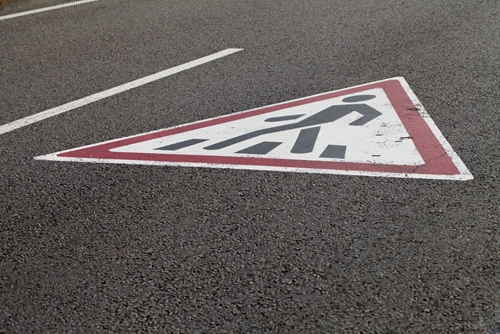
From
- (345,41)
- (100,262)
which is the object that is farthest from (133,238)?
(345,41)

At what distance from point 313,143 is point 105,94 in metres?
2.23

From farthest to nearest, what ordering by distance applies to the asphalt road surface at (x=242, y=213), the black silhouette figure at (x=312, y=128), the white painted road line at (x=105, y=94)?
1. the white painted road line at (x=105, y=94)
2. the black silhouette figure at (x=312, y=128)
3. the asphalt road surface at (x=242, y=213)

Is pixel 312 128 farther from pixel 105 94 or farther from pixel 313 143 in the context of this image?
pixel 105 94

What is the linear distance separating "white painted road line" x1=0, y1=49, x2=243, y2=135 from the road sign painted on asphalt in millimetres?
841

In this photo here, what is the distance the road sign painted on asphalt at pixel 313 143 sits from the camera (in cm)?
510

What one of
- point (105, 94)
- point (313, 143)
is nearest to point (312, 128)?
point (313, 143)

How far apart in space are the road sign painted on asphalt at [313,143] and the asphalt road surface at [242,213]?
12cm

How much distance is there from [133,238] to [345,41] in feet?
14.1

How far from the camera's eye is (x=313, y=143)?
5.44m

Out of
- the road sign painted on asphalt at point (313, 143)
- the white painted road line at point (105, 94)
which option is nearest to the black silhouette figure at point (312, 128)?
the road sign painted on asphalt at point (313, 143)

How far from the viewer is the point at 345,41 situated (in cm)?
798

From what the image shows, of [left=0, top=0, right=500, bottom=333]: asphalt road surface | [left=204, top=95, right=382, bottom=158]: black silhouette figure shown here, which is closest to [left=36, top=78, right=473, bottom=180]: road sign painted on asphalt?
[left=204, top=95, right=382, bottom=158]: black silhouette figure

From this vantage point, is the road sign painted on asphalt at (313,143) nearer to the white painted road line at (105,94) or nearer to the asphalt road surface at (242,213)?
the asphalt road surface at (242,213)

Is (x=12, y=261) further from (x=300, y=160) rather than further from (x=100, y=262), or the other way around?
(x=300, y=160)
